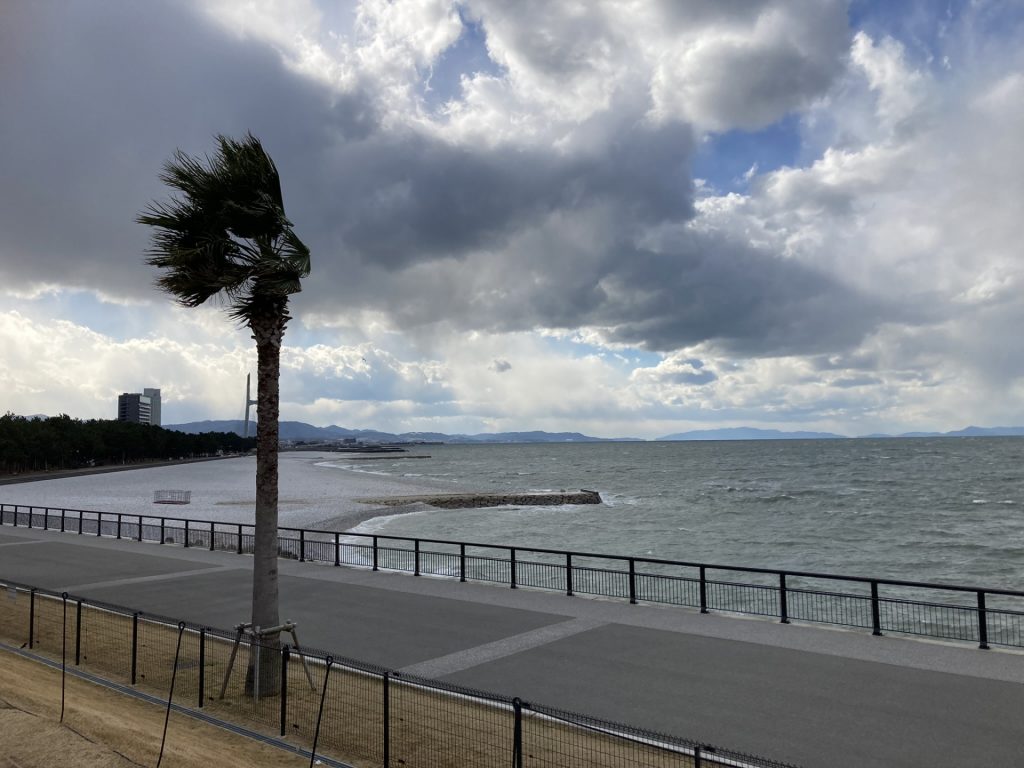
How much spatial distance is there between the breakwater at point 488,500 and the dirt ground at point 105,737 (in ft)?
194

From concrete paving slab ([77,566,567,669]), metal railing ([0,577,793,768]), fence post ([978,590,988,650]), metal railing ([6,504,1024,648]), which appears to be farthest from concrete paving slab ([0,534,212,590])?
fence post ([978,590,988,650])

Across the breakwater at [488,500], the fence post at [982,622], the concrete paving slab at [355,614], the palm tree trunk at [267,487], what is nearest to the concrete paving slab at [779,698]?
the concrete paving slab at [355,614]

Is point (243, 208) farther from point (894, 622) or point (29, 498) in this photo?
point (29, 498)

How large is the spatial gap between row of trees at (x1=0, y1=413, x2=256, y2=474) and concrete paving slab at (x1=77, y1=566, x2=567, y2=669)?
403 ft

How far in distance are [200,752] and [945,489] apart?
93.9 m

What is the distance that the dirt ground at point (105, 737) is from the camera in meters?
7.91

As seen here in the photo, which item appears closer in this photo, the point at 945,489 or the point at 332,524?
the point at 332,524

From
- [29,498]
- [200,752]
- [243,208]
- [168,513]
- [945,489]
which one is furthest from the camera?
[945,489]

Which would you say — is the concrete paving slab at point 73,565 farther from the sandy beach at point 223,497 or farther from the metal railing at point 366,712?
the sandy beach at point 223,497

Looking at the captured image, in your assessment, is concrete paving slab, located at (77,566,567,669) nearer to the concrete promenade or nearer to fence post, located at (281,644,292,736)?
the concrete promenade

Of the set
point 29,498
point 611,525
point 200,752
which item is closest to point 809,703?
point 200,752

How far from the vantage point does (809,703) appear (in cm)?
993

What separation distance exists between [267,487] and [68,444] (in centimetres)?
15216

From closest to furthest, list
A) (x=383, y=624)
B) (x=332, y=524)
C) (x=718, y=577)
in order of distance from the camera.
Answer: (x=383, y=624)
(x=718, y=577)
(x=332, y=524)
